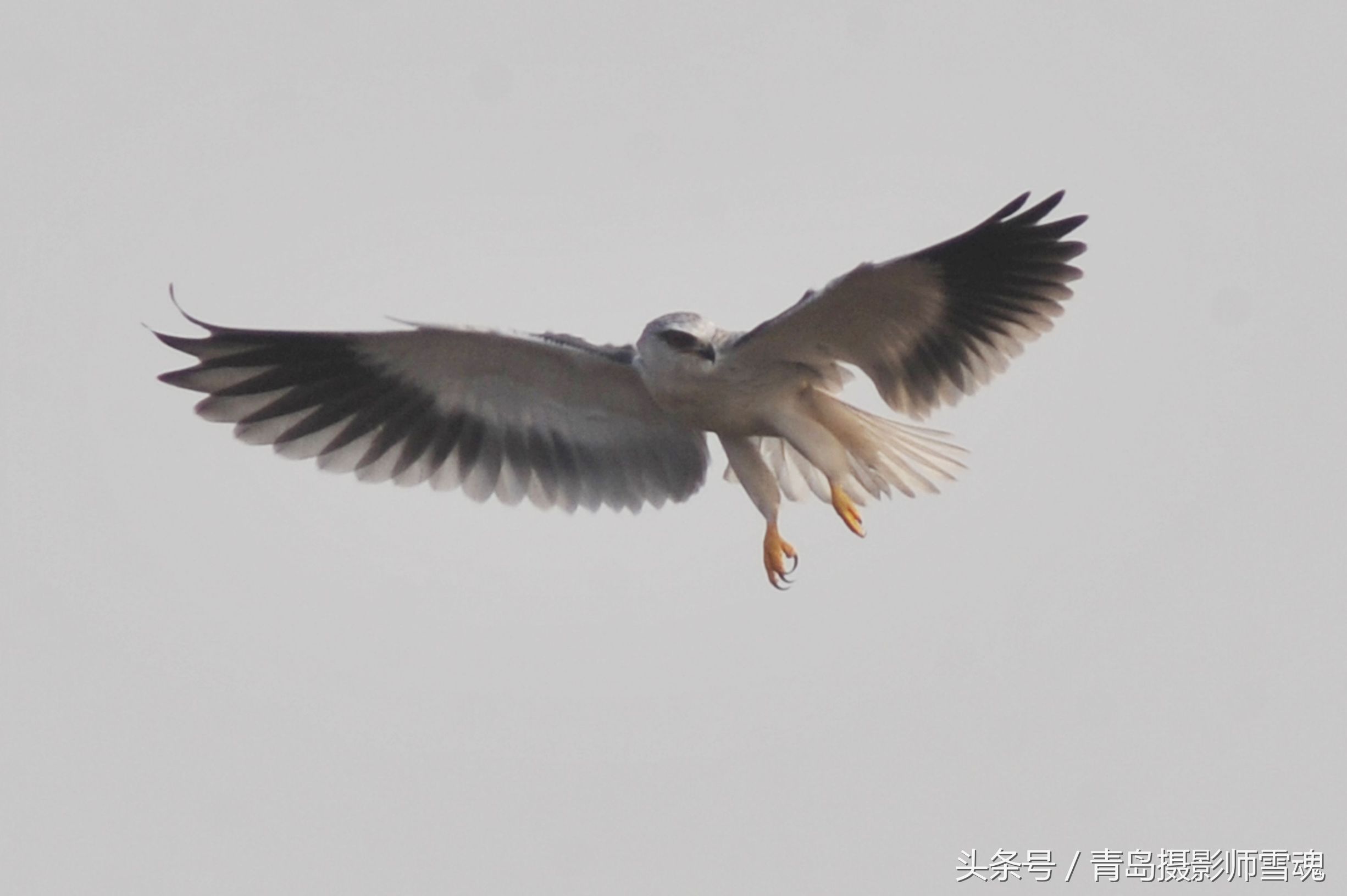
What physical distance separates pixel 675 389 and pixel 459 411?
1.63 metres

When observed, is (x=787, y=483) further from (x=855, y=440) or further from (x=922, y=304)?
(x=922, y=304)

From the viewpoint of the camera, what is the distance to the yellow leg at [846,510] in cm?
890

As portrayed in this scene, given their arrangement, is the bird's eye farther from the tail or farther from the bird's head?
the tail

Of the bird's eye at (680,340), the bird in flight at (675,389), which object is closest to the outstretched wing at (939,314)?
the bird in flight at (675,389)

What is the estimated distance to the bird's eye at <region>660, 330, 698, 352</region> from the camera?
838 centimetres

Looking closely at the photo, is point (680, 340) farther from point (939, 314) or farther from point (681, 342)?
point (939, 314)

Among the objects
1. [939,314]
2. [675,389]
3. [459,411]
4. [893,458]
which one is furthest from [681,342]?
[459,411]

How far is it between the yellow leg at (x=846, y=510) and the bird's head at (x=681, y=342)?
0.89 meters

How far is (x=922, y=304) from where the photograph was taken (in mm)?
8602

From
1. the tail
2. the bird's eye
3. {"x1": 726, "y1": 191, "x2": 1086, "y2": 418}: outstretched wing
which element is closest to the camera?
{"x1": 726, "y1": 191, "x2": 1086, "y2": 418}: outstretched wing

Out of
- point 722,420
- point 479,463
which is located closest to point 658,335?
point 722,420

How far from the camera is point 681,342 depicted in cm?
841

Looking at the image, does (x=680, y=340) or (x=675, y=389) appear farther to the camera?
(x=675, y=389)

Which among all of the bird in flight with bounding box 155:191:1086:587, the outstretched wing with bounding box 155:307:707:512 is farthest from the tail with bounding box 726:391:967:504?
the outstretched wing with bounding box 155:307:707:512
